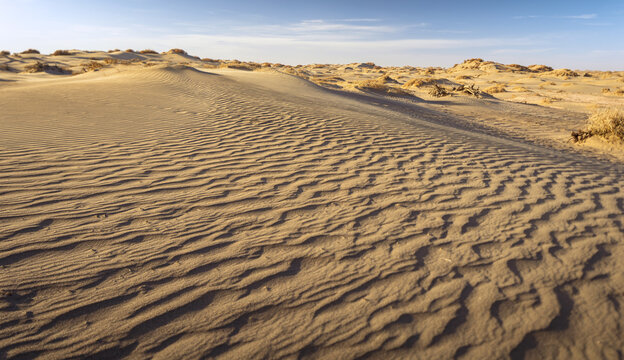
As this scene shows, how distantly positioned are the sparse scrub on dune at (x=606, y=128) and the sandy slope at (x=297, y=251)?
3.55 m

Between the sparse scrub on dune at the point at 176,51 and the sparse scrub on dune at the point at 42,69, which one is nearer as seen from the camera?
the sparse scrub on dune at the point at 42,69

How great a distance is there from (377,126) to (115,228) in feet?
18.0

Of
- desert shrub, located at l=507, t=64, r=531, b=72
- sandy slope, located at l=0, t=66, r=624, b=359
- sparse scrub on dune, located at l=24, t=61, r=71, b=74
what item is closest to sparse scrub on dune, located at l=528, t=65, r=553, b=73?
desert shrub, located at l=507, t=64, r=531, b=72

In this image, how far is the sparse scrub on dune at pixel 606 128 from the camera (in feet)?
26.5

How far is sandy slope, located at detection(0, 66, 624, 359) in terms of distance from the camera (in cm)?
203

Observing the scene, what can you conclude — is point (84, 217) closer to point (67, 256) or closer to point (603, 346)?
point (67, 256)

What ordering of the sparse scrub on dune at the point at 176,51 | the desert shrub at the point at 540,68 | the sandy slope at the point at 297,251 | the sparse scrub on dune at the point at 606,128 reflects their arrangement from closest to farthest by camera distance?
the sandy slope at the point at 297,251 < the sparse scrub on dune at the point at 606,128 < the sparse scrub on dune at the point at 176,51 < the desert shrub at the point at 540,68

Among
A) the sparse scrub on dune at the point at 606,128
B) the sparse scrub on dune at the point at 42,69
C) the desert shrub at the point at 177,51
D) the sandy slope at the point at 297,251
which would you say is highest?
the desert shrub at the point at 177,51

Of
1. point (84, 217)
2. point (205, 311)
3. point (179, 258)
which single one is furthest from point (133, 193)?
point (205, 311)

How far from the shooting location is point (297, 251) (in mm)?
2826

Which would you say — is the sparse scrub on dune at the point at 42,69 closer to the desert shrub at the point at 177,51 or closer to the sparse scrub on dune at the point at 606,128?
the desert shrub at the point at 177,51

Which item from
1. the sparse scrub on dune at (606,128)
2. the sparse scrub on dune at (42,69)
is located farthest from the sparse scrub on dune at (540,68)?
the sparse scrub on dune at (42,69)

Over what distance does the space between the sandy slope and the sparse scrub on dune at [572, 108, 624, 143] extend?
11.7ft

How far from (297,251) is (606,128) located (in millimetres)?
9053
